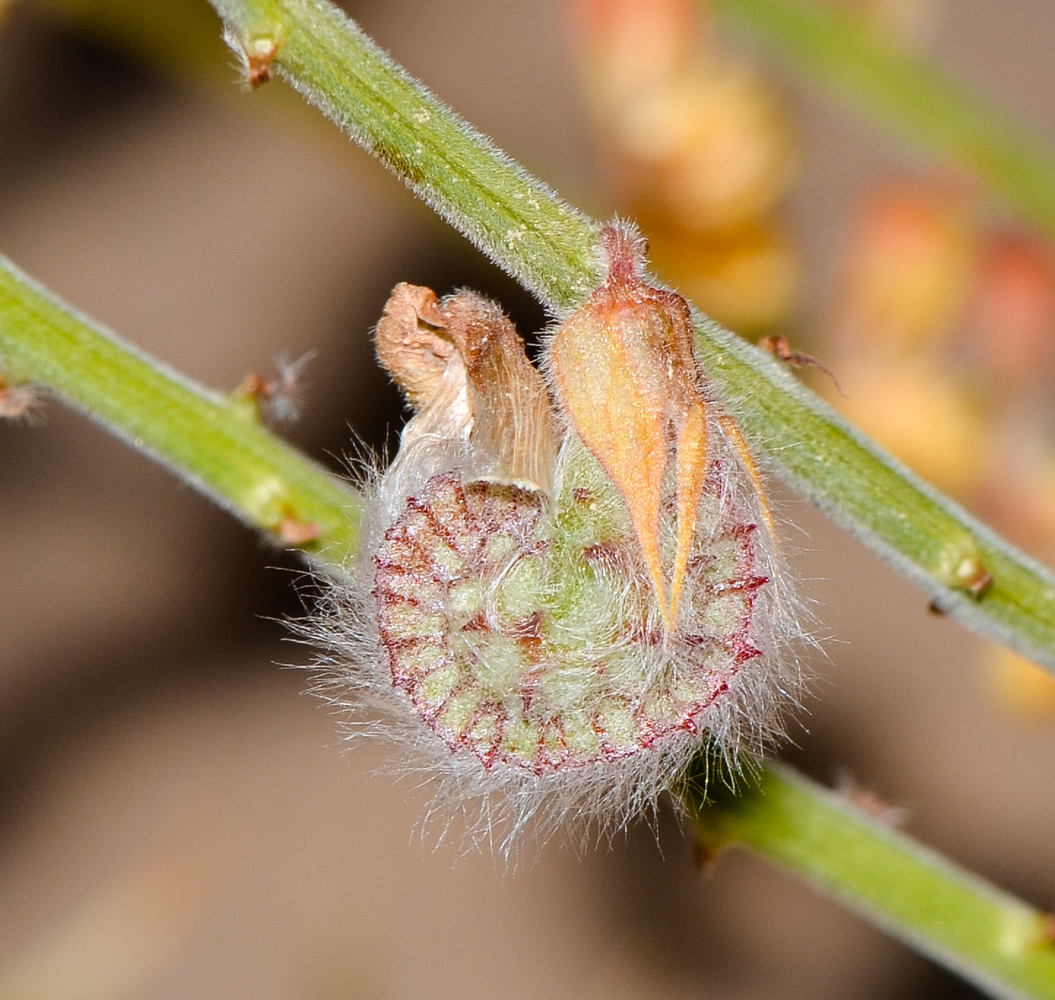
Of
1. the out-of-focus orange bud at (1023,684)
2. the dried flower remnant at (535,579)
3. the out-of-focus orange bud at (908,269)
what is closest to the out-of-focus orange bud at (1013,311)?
the out-of-focus orange bud at (908,269)

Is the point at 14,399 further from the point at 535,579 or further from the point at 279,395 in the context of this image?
the point at 535,579

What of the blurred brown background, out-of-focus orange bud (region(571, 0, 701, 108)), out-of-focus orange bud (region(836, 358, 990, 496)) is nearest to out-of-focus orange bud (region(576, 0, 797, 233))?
out-of-focus orange bud (region(571, 0, 701, 108))

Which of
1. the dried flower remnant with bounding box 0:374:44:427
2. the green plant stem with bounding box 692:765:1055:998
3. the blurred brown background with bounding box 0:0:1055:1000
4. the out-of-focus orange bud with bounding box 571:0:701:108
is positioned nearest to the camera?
the dried flower remnant with bounding box 0:374:44:427

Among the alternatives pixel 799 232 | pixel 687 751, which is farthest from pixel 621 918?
pixel 687 751

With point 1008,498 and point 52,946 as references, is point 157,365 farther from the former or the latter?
point 52,946

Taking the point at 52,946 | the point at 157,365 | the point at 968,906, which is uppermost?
the point at 968,906

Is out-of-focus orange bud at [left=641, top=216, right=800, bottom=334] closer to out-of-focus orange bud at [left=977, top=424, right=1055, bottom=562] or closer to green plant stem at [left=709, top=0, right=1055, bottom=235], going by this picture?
green plant stem at [left=709, top=0, right=1055, bottom=235]

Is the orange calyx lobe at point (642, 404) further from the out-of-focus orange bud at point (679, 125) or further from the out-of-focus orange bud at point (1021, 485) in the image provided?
the out-of-focus orange bud at point (1021, 485)
